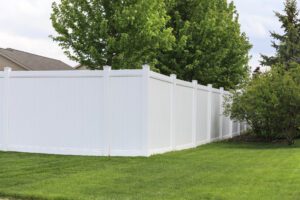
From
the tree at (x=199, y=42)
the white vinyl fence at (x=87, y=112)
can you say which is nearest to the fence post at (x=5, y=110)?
the white vinyl fence at (x=87, y=112)

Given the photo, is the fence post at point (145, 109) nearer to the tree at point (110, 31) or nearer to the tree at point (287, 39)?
the tree at point (110, 31)

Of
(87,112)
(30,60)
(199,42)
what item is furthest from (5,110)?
(30,60)

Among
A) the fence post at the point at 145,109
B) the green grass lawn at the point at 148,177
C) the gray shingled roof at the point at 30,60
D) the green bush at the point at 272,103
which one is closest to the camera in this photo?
the green grass lawn at the point at 148,177

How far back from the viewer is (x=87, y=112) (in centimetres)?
1298

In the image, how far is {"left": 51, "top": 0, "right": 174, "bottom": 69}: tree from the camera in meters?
19.2

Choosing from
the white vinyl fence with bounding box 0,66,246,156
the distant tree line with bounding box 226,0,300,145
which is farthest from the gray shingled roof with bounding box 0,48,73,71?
the white vinyl fence with bounding box 0,66,246,156

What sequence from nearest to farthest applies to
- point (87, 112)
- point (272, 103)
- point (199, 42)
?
point (87, 112)
point (272, 103)
point (199, 42)

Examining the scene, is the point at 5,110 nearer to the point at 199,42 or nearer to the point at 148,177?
the point at 148,177

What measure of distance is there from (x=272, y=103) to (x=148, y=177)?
10.5m

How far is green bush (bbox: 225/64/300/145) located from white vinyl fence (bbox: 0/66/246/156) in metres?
5.78

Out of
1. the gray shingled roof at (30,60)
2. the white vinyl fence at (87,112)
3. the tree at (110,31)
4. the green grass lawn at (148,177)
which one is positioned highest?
the gray shingled roof at (30,60)

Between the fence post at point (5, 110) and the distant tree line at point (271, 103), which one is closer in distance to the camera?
the fence post at point (5, 110)

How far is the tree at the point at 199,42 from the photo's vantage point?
24.9 m

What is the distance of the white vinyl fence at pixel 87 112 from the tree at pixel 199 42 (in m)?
10.3
